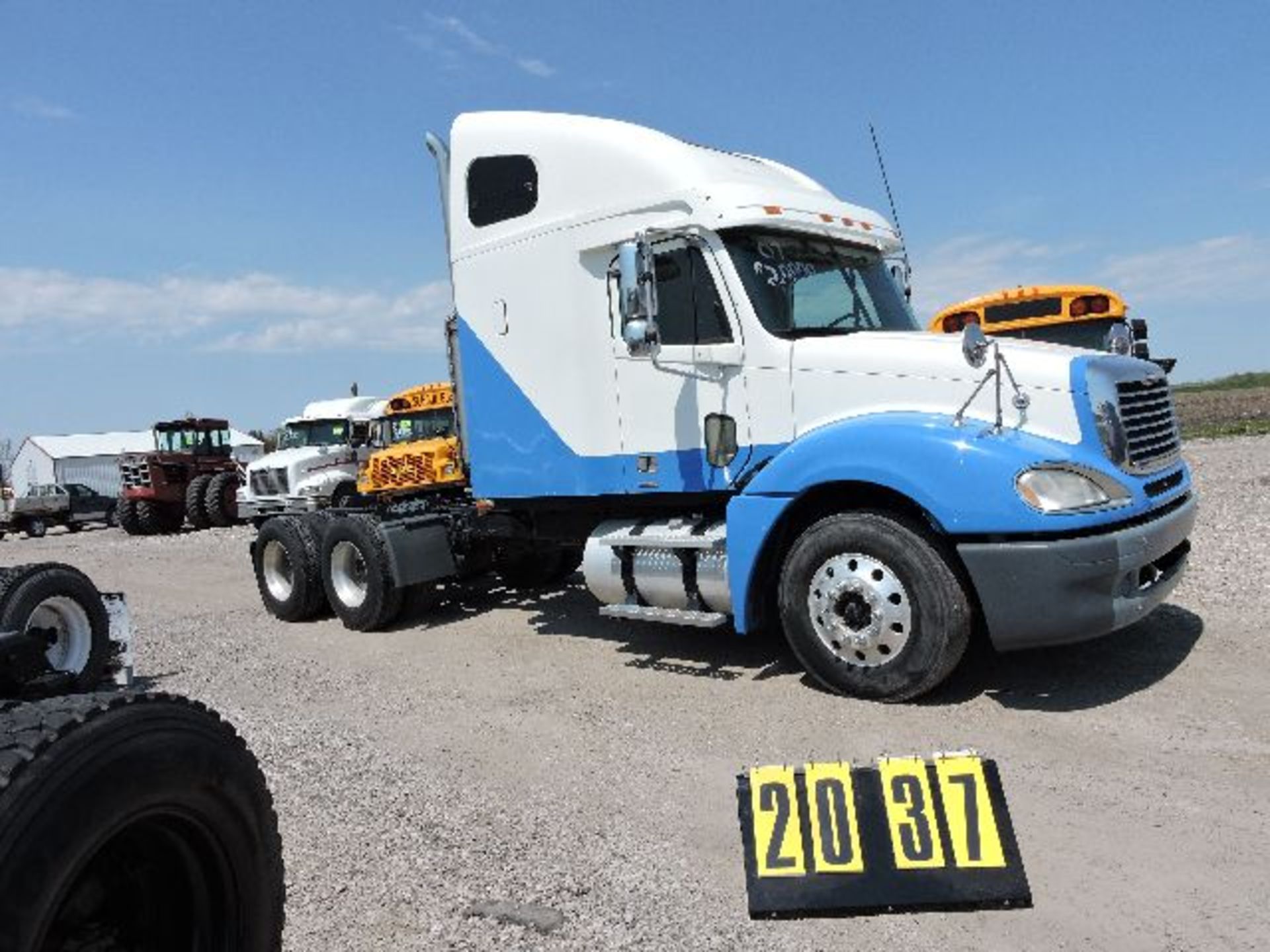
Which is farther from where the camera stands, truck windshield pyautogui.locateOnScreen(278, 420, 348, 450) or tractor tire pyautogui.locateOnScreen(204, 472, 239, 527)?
tractor tire pyautogui.locateOnScreen(204, 472, 239, 527)

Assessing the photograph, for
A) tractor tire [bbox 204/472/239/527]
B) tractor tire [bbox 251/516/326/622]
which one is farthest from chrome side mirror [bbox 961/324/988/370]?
tractor tire [bbox 204/472/239/527]

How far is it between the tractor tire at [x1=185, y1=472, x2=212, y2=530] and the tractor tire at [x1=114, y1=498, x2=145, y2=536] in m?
1.71

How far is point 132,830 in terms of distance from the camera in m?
1.98

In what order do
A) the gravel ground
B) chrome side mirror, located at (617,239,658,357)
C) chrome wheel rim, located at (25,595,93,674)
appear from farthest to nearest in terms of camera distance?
chrome wheel rim, located at (25,595,93,674), chrome side mirror, located at (617,239,658,357), the gravel ground

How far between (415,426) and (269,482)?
764 centimetres

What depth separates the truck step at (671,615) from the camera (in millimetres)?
5862

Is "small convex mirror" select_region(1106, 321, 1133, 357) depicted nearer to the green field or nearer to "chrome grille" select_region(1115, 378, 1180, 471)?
"chrome grille" select_region(1115, 378, 1180, 471)

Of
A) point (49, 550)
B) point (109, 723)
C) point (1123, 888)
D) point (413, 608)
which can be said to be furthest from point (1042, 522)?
point (49, 550)

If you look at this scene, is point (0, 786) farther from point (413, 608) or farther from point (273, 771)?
point (413, 608)

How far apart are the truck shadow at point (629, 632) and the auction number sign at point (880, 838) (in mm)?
2309

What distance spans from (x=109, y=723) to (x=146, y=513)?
2570cm

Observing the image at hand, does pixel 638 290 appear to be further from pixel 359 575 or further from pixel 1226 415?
pixel 1226 415

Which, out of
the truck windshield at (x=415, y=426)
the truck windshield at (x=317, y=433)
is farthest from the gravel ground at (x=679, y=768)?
the truck windshield at (x=317, y=433)

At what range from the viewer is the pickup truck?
29594 millimetres
